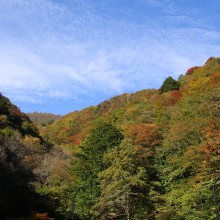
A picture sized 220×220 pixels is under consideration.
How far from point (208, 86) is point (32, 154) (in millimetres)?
27971

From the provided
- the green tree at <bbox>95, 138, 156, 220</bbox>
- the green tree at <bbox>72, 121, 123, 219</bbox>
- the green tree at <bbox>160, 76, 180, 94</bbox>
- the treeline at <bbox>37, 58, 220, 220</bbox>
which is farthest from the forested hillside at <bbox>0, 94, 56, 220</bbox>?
the green tree at <bbox>160, 76, 180, 94</bbox>

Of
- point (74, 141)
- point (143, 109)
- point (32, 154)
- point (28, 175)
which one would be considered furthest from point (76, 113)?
point (28, 175)

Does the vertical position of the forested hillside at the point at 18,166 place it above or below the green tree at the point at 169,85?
below

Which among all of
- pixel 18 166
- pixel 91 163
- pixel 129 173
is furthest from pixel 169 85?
pixel 129 173

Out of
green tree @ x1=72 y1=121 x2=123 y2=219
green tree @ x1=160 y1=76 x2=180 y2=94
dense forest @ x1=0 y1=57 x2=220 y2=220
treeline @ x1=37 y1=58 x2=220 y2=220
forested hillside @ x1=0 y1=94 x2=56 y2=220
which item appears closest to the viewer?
treeline @ x1=37 y1=58 x2=220 y2=220

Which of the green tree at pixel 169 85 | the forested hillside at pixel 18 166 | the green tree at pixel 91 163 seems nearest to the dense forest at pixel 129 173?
the green tree at pixel 91 163

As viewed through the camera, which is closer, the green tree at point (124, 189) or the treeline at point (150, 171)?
the treeline at point (150, 171)

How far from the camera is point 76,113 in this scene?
108875mm

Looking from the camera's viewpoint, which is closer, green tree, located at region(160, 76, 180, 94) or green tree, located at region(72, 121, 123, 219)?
green tree, located at region(72, 121, 123, 219)

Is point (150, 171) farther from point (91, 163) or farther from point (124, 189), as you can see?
point (124, 189)

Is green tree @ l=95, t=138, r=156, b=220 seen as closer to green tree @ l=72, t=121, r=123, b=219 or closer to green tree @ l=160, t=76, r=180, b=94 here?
green tree @ l=72, t=121, r=123, b=219

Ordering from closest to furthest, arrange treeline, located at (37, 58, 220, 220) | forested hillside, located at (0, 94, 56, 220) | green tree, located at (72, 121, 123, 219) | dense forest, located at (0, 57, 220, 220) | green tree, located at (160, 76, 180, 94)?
treeline, located at (37, 58, 220, 220)
dense forest, located at (0, 57, 220, 220)
green tree, located at (72, 121, 123, 219)
forested hillside, located at (0, 94, 56, 220)
green tree, located at (160, 76, 180, 94)

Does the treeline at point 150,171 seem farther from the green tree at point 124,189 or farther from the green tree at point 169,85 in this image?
the green tree at point 169,85

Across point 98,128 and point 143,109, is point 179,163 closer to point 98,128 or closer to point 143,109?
point 98,128
